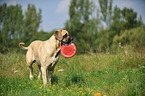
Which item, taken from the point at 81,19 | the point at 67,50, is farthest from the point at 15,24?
the point at 67,50

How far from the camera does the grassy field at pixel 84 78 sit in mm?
3492

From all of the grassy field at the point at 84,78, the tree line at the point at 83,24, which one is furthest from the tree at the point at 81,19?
the grassy field at the point at 84,78

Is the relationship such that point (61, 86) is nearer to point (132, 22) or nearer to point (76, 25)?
point (76, 25)

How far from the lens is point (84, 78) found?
4.65 m

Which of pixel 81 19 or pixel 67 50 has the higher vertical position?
pixel 81 19

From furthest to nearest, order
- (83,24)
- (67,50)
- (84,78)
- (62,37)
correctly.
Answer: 1. (83,24)
2. (84,78)
3. (67,50)
4. (62,37)

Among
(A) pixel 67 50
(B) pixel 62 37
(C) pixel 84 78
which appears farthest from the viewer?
(C) pixel 84 78

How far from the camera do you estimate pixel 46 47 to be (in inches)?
159

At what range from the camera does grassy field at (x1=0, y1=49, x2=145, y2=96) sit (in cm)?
349

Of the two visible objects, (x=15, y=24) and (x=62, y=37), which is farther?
(x=15, y=24)

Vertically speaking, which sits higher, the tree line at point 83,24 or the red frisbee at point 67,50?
the tree line at point 83,24

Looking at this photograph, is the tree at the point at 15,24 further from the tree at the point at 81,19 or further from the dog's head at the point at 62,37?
the dog's head at the point at 62,37

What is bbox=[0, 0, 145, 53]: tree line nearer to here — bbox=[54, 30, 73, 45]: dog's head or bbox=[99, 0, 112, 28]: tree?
bbox=[99, 0, 112, 28]: tree

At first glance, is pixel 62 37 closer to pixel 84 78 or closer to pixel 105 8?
pixel 84 78
